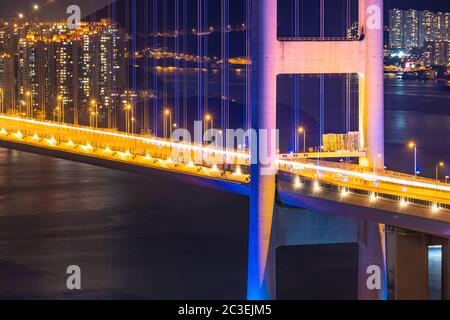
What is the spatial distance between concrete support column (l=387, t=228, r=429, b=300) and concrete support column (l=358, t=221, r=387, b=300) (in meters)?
0.20

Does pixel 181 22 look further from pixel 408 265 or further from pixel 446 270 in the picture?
pixel 446 270

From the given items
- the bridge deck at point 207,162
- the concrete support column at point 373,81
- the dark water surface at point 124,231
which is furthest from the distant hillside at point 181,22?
the concrete support column at point 373,81

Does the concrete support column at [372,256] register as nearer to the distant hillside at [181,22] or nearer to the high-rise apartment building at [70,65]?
the high-rise apartment building at [70,65]

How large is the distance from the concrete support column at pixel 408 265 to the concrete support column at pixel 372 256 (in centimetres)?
20

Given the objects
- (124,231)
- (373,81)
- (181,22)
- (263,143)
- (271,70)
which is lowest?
(124,231)

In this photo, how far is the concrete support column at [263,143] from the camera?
32.6 feet

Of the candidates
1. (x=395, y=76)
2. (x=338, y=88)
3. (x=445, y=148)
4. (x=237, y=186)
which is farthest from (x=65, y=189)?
(x=395, y=76)

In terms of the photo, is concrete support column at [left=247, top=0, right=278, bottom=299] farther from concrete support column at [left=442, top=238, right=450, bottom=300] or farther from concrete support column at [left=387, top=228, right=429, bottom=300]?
concrete support column at [left=442, top=238, right=450, bottom=300]

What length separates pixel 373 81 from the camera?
409 inches

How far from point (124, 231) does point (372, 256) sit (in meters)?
8.32

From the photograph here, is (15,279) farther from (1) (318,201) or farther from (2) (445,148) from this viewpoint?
(2) (445,148)

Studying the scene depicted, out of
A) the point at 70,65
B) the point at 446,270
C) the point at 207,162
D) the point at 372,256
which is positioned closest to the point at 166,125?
the point at 70,65

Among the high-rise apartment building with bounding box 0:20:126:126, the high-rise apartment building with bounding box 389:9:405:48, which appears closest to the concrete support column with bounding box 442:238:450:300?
the high-rise apartment building with bounding box 0:20:126:126

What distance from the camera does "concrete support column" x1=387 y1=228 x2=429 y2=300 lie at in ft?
29.9
